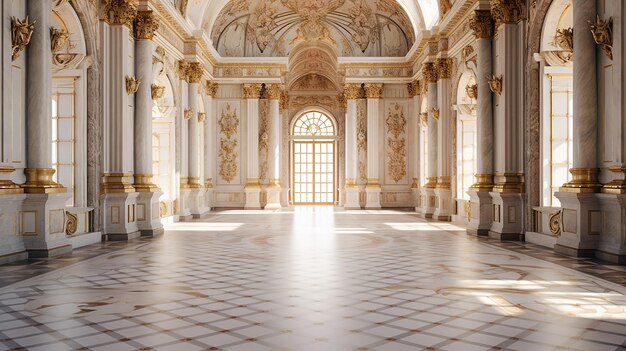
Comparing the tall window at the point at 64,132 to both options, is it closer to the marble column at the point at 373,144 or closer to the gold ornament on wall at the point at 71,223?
the gold ornament on wall at the point at 71,223

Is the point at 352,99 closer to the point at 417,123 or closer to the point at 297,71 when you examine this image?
the point at 417,123

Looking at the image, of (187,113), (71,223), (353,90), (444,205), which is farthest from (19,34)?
(353,90)

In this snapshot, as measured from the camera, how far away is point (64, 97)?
1130cm

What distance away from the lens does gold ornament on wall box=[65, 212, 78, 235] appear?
1048cm

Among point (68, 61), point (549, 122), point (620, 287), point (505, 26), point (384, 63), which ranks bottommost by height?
point (620, 287)

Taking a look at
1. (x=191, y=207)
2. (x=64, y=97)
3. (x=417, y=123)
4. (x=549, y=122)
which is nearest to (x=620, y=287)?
(x=549, y=122)

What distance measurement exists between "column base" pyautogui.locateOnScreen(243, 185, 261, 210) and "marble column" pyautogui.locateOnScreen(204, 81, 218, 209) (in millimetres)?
1529

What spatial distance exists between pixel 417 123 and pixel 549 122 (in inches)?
462

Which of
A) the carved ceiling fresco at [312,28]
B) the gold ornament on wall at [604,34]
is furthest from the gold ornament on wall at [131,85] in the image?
the carved ceiling fresco at [312,28]

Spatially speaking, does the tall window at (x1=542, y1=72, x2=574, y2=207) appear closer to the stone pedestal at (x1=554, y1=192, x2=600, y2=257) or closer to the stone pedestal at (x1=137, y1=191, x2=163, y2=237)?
the stone pedestal at (x1=554, y1=192, x2=600, y2=257)

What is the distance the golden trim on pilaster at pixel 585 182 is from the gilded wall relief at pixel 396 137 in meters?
14.9

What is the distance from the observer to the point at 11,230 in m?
8.57

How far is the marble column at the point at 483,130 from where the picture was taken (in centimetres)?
1293

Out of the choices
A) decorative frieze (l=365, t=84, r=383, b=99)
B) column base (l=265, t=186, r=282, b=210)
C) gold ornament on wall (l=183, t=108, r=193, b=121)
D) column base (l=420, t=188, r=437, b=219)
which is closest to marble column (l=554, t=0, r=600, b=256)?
column base (l=420, t=188, r=437, b=219)
